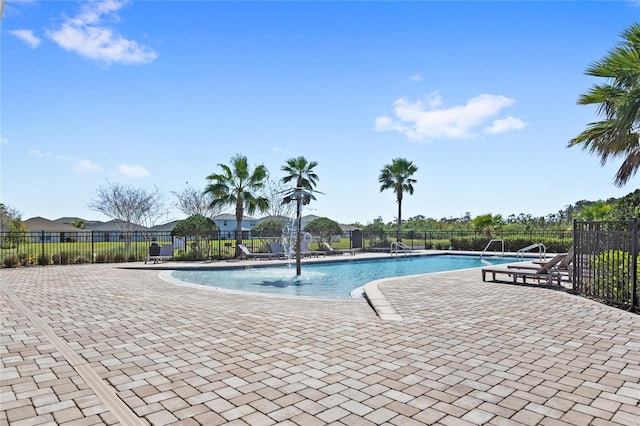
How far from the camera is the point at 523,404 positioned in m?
2.80

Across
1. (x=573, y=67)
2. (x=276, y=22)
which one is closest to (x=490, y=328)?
(x=573, y=67)

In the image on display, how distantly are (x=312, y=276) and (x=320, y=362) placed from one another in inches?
361

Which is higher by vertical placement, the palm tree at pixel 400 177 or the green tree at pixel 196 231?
the palm tree at pixel 400 177

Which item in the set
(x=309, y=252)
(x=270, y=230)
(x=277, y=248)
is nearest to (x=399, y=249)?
(x=309, y=252)

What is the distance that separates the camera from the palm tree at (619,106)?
21.5 feet

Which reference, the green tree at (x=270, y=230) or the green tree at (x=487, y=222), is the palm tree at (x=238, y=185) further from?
the green tree at (x=487, y=222)

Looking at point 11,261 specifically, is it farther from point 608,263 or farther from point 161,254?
point 608,263

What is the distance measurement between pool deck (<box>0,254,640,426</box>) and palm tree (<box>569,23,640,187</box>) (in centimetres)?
346

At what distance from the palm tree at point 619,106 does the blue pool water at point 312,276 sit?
6.36m

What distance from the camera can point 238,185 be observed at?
19.5m

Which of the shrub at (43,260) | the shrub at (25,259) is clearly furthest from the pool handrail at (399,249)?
the shrub at (25,259)

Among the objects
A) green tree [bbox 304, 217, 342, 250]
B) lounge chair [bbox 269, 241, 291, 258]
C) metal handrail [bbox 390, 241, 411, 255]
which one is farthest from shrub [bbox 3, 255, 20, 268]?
metal handrail [bbox 390, 241, 411, 255]

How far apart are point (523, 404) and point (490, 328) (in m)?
2.35

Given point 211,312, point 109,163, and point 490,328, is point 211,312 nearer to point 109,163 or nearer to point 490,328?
point 490,328
